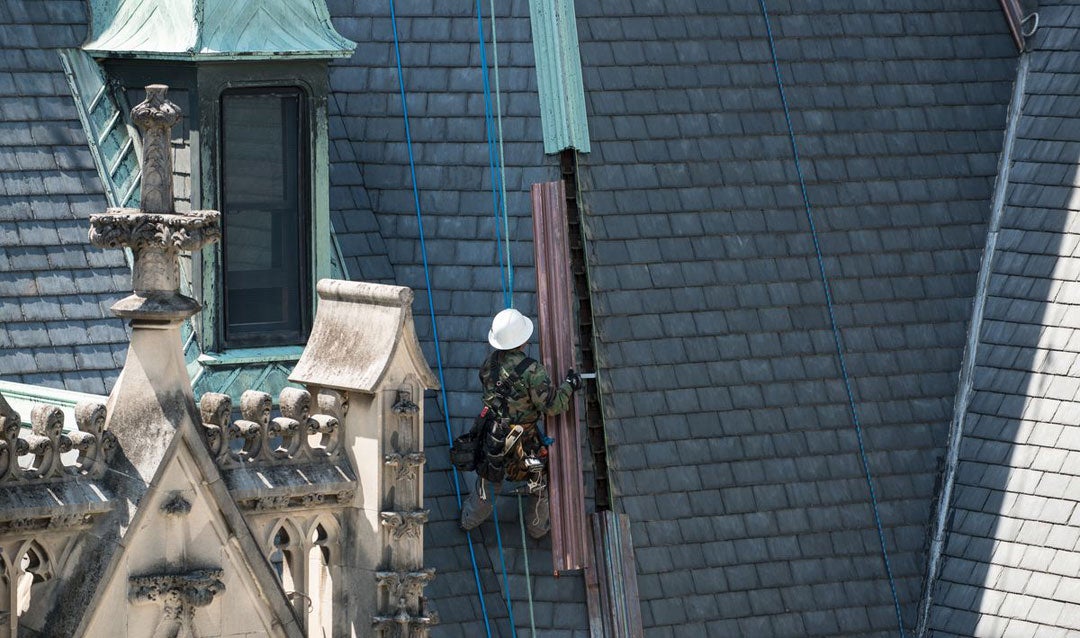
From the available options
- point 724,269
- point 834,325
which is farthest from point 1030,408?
point 724,269

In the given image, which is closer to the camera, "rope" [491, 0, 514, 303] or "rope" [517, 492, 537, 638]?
"rope" [517, 492, 537, 638]

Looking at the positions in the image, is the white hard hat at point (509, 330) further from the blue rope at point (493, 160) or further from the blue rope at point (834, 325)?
the blue rope at point (834, 325)

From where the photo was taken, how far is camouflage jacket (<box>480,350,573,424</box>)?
18688 mm

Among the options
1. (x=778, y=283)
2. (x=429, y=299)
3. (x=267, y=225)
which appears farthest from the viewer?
(x=778, y=283)

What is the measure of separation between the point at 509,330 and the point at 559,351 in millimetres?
920

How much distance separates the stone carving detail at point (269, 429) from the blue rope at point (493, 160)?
13.2 feet

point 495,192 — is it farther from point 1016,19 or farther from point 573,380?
point 1016,19

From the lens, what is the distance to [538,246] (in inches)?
781

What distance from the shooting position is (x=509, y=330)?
736 inches

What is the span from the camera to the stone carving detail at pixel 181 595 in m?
15.0

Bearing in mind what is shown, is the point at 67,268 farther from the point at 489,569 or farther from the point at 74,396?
the point at 489,569

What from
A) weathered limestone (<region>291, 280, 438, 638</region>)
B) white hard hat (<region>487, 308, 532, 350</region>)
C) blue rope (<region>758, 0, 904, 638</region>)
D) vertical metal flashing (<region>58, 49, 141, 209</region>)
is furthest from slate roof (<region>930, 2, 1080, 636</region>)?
vertical metal flashing (<region>58, 49, 141, 209</region>)

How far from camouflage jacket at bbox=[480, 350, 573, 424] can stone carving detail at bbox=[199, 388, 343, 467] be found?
9.28ft

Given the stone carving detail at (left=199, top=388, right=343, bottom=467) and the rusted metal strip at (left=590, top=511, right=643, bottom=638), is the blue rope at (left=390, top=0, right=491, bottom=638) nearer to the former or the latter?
the rusted metal strip at (left=590, top=511, right=643, bottom=638)
